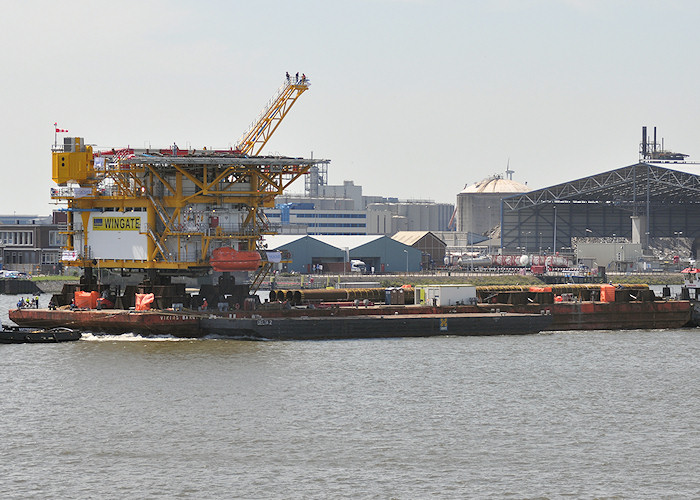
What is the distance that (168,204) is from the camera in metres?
65.9

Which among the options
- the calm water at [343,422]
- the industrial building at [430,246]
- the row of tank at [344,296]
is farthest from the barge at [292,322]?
the industrial building at [430,246]

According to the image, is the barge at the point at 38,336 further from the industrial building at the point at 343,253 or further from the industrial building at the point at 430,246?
the industrial building at the point at 430,246

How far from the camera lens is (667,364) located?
5628 cm

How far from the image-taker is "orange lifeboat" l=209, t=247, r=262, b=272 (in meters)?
64.8

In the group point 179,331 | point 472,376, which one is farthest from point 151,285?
point 472,376

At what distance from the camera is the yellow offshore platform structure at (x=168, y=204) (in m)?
65.2

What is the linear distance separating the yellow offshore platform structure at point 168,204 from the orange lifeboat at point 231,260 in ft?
0.19

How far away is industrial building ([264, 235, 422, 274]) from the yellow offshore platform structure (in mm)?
69675

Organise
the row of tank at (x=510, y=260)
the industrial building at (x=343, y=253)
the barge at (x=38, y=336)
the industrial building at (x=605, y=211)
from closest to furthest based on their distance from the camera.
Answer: the barge at (x=38, y=336), the industrial building at (x=343, y=253), the industrial building at (x=605, y=211), the row of tank at (x=510, y=260)

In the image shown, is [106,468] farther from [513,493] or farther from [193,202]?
[193,202]

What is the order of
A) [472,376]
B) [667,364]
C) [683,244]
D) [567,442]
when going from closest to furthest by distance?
[567,442] → [472,376] → [667,364] → [683,244]

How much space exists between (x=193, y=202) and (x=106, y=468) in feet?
108

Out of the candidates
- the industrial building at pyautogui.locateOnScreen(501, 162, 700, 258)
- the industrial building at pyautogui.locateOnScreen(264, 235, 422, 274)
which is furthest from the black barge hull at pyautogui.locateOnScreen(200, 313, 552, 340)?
the industrial building at pyautogui.locateOnScreen(501, 162, 700, 258)

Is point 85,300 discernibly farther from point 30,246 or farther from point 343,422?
point 30,246
